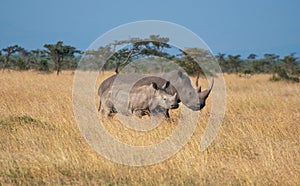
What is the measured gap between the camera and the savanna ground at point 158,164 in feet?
17.3

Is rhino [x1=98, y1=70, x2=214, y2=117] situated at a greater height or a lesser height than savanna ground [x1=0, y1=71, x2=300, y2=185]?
greater

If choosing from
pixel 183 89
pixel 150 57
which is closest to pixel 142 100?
pixel 183 89

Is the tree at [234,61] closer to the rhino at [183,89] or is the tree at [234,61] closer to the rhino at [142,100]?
the rhino at [183,89]

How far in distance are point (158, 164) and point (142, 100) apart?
3.31 metres

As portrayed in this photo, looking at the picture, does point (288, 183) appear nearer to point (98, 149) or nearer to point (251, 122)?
point (98, 149)

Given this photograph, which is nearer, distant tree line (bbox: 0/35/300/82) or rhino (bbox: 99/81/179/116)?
rhino (bbox: 99/81/179/116)

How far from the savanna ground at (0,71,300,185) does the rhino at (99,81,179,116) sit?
445 millimetres

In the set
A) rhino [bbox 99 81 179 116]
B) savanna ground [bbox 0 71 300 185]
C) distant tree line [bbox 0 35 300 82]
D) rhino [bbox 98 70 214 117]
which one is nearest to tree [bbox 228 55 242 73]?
Result: distant tree line [bbox 0 35 300 82]

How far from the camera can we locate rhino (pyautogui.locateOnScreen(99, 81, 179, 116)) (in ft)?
28.5

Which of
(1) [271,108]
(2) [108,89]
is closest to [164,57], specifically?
(1) [271,108]

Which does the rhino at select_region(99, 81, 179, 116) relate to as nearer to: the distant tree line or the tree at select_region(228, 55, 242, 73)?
the distant tree line

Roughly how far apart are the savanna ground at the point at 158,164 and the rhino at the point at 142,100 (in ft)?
1.46

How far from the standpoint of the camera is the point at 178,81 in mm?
10211

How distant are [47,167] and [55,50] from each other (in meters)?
29.5
